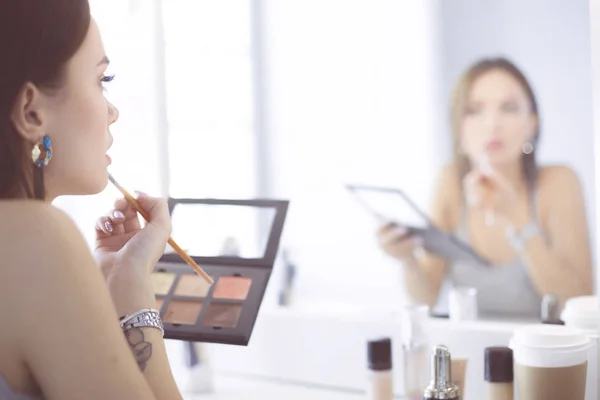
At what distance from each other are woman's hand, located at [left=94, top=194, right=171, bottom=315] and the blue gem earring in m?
0.14

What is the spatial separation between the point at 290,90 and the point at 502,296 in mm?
644

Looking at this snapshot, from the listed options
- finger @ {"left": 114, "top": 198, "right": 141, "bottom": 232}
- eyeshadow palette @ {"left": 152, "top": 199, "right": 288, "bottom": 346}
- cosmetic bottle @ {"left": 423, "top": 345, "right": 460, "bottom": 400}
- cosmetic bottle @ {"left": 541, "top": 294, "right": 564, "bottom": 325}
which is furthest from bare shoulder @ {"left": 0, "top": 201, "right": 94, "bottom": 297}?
cosmetic bottle @ {"left": 541, "top": 294, "right": 564, "bottom": 325}

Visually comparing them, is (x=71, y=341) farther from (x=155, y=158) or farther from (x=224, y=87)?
(x=224, y=87)

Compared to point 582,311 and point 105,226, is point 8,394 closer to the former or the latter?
point 105,226

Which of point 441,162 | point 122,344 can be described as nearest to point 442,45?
point 441,162

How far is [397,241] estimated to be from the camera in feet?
5.21

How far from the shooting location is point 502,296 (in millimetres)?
1443

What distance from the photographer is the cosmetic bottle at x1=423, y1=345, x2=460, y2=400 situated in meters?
0.90

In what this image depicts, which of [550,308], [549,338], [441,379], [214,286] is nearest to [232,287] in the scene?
[214,286]

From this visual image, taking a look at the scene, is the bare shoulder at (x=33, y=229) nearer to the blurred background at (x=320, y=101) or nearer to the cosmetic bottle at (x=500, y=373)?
the cosmetic bottle at (x=500, y=373)

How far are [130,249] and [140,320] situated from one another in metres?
0.08

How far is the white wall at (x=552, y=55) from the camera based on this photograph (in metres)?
1.37

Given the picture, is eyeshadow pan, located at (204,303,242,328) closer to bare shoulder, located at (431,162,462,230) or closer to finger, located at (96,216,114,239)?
finger, located at (96,216,114,239)

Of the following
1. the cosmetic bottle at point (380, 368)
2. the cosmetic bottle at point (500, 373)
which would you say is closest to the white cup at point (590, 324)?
the cosmetic bottle at point (500, 373)
